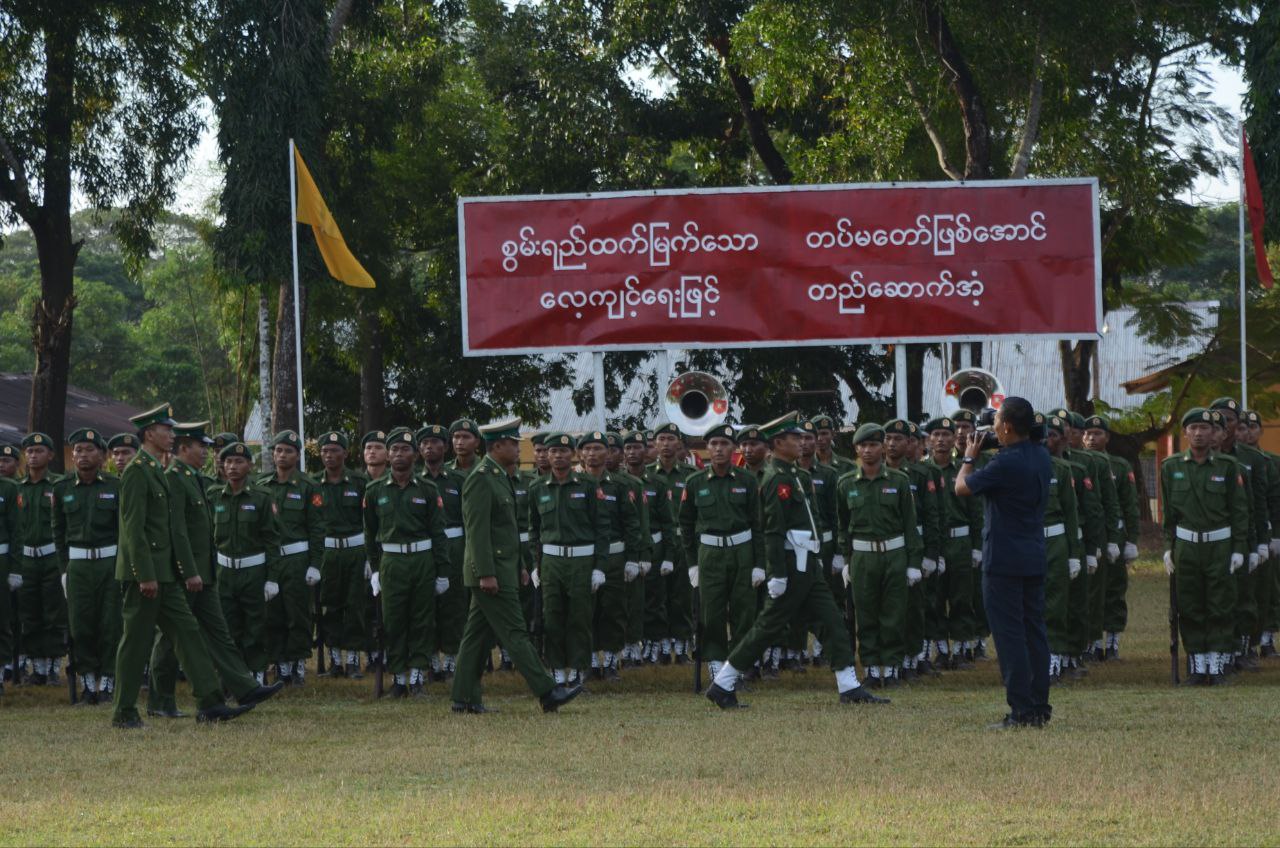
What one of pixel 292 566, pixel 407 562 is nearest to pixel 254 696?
pixel 407 562

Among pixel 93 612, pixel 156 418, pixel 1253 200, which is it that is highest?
pixel 1253 200

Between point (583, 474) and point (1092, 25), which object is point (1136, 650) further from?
point (1092, 25)

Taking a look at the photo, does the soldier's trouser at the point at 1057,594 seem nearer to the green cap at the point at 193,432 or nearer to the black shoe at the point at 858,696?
the black shoe at the point at 858,696

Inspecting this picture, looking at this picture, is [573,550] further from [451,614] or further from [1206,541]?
[1206,541]

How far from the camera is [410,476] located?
511 inches

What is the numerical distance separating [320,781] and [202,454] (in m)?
4.00

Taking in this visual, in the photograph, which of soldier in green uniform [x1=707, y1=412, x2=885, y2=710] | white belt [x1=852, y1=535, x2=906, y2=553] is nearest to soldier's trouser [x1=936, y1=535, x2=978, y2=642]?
white belt [x1=852, y1=535, x2=906, y2=553]

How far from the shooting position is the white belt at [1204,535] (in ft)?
41.6

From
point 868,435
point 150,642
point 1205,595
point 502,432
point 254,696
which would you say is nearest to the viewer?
point 150,642

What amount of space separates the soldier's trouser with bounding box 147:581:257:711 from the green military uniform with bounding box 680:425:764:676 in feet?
10.9

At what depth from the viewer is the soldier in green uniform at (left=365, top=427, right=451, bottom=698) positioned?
12.7 metres

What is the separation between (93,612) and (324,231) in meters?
7.37

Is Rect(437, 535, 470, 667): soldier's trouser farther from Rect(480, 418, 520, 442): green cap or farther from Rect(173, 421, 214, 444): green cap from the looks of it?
Rect(173, 421, 214, 444): green cap

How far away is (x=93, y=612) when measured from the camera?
41.3ft
